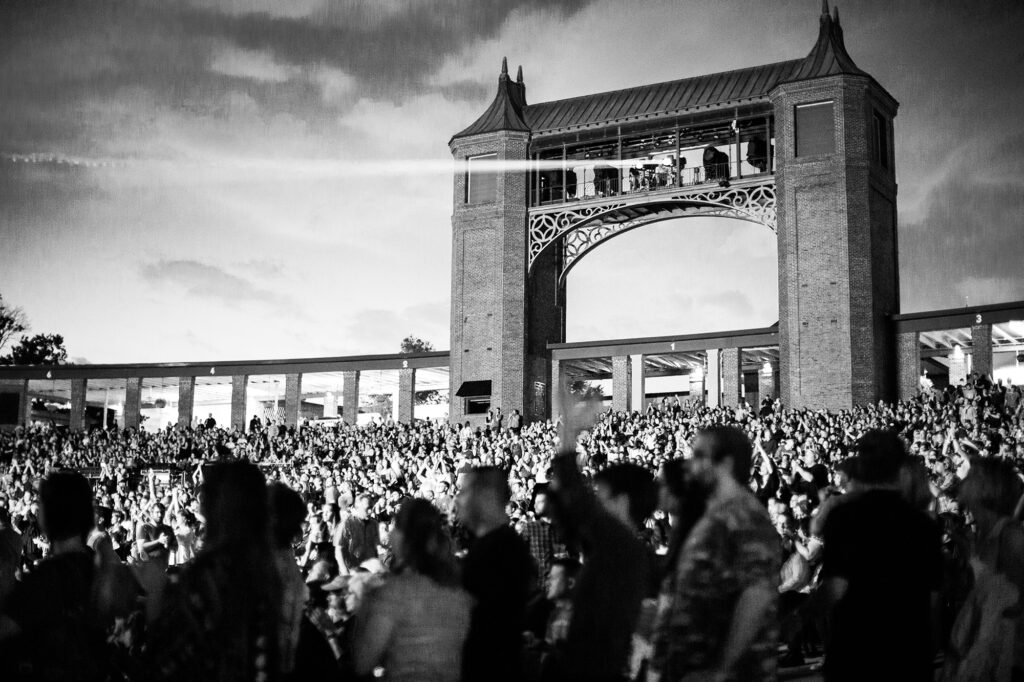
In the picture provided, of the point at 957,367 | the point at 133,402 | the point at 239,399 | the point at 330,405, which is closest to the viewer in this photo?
the point at 957,367

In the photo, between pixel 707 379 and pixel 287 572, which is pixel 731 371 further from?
pixel 287 572

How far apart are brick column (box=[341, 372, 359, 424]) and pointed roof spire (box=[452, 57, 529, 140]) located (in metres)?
11.2

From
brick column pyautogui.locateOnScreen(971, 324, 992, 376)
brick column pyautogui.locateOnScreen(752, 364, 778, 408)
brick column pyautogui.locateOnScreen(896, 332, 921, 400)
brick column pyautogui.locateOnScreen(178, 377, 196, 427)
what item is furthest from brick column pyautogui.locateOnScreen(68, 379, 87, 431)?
brick column pyautogui.locateOnScreen(971, 324, 992, 376)

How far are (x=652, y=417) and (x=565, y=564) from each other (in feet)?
75.7

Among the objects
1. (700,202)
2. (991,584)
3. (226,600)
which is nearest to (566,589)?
(991,584)

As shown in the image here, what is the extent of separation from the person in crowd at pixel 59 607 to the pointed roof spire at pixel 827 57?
32.1 meters

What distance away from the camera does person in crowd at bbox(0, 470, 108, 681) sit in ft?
12.8

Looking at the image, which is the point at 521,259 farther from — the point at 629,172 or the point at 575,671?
the point at 575,671

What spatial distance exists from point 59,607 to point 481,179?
34.3 meters

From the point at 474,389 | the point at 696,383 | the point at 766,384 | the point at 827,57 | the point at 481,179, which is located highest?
the point at 827,57

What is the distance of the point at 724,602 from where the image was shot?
140 inches

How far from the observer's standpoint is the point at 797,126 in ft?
109

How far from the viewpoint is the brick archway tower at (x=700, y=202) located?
32.2m

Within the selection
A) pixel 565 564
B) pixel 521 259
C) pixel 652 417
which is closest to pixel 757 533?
pixel 565 564
